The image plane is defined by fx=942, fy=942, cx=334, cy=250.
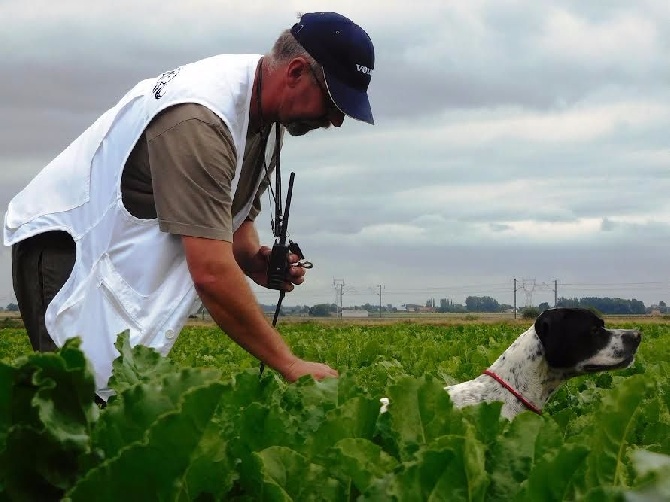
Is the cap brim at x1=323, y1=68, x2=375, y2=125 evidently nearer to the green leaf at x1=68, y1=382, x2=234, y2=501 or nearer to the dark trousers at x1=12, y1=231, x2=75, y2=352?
the dark trousers at x1=12, y1=231, x2=75, y2=352

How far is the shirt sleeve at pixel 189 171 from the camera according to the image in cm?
368

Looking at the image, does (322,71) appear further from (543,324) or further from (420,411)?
(543,324)

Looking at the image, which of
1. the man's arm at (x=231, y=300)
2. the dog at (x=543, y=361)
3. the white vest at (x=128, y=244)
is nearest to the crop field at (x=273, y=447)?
the man's arm at (x=231, y=300)

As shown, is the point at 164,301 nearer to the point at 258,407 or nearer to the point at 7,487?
the point at 258,407

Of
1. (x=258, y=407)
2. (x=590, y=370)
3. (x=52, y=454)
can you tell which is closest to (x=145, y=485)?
Result: (x=52, y=454)

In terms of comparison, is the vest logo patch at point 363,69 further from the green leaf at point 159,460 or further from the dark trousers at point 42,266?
the green leaf at point 159,460

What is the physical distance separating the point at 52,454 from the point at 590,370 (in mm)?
5602

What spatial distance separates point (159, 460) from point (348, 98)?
298cm

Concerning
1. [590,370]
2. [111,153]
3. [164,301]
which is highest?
[111,153]

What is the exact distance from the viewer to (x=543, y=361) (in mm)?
5945

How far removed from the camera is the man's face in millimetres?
3828

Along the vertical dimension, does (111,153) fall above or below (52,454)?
above

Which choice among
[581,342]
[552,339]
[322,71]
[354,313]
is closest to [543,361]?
[552,339]

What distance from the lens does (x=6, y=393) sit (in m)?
1.15
